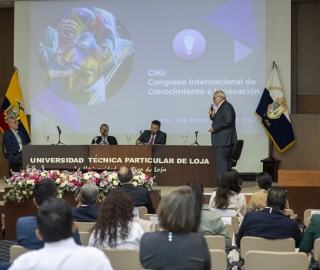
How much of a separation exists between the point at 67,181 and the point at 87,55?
5.06 meters

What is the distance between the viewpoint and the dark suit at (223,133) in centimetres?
852

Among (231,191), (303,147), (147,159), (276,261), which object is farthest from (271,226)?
(303,147)

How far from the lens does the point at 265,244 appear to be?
376 cm

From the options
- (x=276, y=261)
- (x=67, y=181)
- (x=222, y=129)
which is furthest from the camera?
(x=222, y=129)

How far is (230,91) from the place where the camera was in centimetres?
1070

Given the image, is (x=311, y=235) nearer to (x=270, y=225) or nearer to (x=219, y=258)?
(x=270, y=225)

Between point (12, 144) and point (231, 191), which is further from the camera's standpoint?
point (12, 144)

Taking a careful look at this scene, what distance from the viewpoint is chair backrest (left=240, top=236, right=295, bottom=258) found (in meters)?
3.71

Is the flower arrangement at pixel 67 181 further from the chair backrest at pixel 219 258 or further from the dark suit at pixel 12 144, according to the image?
the chair backrest at pixel 219 258

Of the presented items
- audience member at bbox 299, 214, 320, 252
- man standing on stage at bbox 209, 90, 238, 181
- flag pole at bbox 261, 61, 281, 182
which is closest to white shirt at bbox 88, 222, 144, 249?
audience member at bbox 299, 214, 320, 252

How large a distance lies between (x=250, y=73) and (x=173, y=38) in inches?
60.7

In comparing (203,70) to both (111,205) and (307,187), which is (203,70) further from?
(111,205)

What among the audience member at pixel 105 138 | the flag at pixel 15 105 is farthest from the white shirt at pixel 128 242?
the flag at pixel 15 105

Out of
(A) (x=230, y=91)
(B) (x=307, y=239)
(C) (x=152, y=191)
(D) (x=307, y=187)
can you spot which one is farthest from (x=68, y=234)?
(A) (x=230, y=91)
